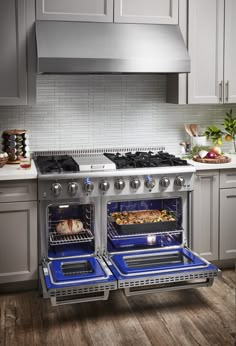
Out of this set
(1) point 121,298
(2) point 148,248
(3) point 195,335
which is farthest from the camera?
(2) point 148,248

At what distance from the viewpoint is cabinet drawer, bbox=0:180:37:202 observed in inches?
143

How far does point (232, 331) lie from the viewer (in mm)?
3203

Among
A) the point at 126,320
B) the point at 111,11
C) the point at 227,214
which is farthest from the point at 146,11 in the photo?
the point at 126,320

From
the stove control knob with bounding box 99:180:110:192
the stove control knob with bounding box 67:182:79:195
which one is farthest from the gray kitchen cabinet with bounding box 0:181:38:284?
the stove control knob with bounding box 99:180:110:192

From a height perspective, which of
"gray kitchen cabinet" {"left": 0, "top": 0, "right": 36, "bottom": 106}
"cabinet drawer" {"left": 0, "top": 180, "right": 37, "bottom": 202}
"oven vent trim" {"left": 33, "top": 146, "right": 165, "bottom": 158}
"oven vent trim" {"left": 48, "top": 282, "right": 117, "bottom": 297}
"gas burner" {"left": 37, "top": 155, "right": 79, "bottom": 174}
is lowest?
"oven vent trim" {"left": 48, "top": 282, "right": 117, "bottom": 297}

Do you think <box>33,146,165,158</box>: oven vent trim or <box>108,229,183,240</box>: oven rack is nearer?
<box>108,229,183,240</box>: oven rack

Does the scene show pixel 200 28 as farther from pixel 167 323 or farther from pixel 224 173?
pixel 167 323

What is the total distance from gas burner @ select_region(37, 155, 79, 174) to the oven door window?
0.65 m

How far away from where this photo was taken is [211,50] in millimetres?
4199

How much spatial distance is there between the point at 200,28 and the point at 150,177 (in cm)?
130

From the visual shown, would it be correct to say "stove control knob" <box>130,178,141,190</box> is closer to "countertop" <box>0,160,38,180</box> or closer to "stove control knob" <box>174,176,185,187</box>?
"stove control knob" <box>174,176,185,187</box>

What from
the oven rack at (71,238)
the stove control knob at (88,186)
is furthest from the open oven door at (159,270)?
the stove control knob at (88,186)

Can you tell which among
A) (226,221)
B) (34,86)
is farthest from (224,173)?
(34,86)

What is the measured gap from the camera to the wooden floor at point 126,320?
122 inches
